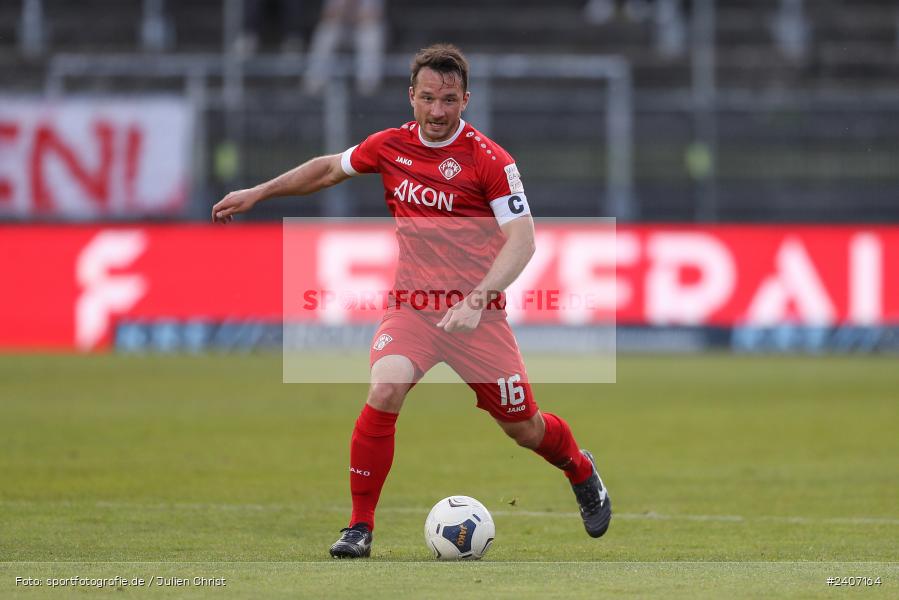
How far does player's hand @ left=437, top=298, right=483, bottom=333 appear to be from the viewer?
7000mm

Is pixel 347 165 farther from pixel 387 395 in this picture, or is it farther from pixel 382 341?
pixel 387 395

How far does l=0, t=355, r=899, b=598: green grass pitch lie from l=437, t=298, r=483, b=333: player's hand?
1.06m

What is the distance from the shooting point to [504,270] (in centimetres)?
710

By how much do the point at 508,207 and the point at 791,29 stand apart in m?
19.1

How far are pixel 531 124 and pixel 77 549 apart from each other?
14.7 metres

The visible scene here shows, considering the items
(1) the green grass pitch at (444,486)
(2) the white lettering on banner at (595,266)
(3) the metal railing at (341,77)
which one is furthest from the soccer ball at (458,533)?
(3) the metal railing at (341,77)

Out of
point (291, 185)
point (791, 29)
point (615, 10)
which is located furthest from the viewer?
point (615, 10)

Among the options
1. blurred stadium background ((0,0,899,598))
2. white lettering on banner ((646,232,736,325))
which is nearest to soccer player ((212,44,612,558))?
blurred stadium background ((0,0,899,598))

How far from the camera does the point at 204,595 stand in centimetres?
572

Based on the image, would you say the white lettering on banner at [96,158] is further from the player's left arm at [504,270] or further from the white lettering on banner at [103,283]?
the player's left arm at [504,270]

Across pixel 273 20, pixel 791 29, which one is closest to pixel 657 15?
pixel 791 29

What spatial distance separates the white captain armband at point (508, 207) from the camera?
7.18 meters

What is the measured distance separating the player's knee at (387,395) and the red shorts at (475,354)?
Result: 0.18 meters

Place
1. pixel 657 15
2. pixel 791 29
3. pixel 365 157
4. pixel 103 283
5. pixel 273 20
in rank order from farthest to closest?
pixel 657 15 < pixel 791 29 < pixel 273 20 < pixel 103 283 < pixel 365 157
